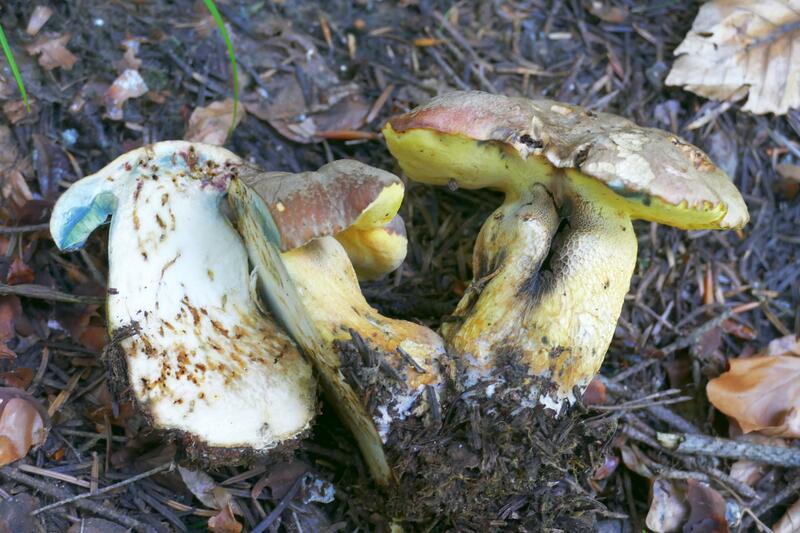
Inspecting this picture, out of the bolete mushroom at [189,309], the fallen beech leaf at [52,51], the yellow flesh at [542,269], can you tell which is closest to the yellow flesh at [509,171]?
the yellow flesh at [542,269]

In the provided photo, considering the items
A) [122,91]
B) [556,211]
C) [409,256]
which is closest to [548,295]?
[556,211]

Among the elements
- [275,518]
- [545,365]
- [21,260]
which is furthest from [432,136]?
[21,260]

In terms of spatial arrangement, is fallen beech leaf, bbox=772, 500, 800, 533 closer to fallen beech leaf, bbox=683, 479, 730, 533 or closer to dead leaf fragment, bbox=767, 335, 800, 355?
fallen beech leaf, bbox=683, 479, 730, 533

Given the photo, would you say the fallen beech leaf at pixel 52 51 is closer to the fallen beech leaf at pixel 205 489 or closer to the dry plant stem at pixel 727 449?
the fallen beech leaf at pixel 205 489

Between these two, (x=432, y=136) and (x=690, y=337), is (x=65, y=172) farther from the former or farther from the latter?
(x=690, y=337)

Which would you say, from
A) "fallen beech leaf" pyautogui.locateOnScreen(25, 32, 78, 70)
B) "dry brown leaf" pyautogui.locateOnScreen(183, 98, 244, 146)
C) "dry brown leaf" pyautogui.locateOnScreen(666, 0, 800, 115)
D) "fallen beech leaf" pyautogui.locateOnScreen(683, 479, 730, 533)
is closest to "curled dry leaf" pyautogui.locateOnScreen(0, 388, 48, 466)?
"dry brown leaf" pyautogui.locateOnScreen(183, 98, 244, 146)

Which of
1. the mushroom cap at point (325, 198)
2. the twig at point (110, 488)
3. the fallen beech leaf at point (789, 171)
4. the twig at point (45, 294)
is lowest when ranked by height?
the twig at point (110, 488)

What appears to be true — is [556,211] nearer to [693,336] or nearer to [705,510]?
[693,336]
